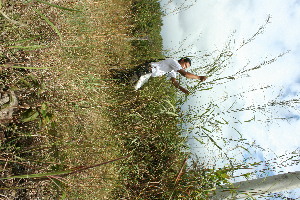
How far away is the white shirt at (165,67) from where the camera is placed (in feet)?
12.9

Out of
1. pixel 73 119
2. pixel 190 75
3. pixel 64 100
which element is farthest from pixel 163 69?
pixel 64 100

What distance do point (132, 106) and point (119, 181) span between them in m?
1.11

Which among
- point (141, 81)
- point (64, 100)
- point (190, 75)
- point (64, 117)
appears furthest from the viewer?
point (141, 81)

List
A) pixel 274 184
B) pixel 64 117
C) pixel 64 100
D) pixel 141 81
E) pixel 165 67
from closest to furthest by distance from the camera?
pixel 64 100 → pixel 64 117 → pixel 274 184 → pixel 141 81 → pixel 165 67

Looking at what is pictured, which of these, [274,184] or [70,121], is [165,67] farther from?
[274,184]

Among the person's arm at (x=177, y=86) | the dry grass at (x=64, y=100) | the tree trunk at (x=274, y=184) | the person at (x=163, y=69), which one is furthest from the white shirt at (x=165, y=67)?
the tree trunk at (x=274, y=184)

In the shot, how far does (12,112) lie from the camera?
1.90m

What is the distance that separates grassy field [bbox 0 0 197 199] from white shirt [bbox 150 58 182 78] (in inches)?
7.0

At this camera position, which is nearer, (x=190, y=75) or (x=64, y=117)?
(x=64, y=117)

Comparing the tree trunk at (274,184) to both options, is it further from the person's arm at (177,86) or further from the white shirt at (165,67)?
the white shirt at (165,67)

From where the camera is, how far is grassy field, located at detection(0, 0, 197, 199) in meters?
1.81

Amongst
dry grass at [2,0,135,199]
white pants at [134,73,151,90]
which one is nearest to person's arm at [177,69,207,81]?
white pants at [134,73,151,90]

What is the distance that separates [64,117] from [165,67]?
2.06 meters

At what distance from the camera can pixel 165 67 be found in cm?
397
